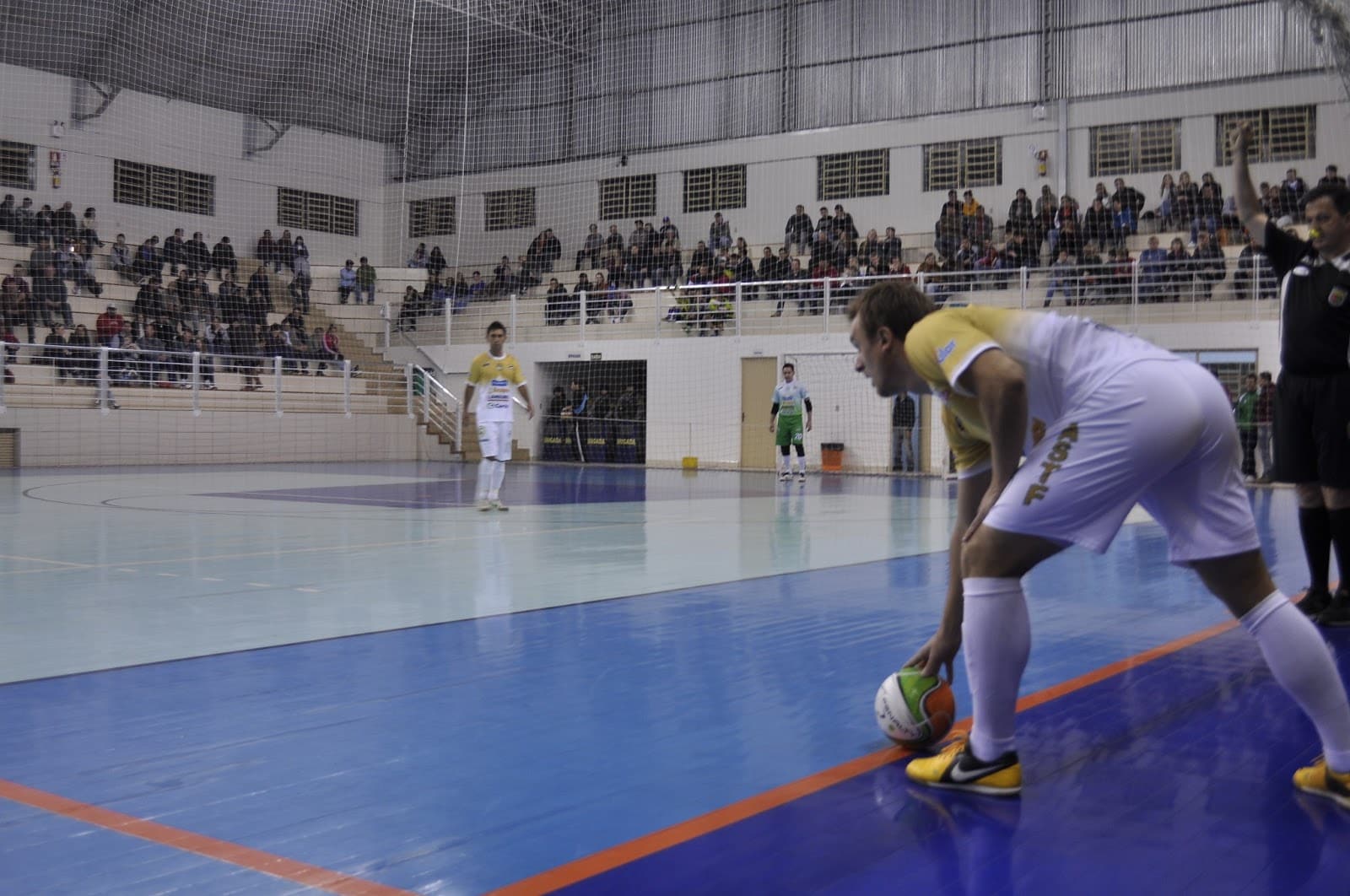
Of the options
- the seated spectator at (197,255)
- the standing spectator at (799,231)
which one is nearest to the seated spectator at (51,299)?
the seated spectator at (197,255)

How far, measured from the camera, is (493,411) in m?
13.6

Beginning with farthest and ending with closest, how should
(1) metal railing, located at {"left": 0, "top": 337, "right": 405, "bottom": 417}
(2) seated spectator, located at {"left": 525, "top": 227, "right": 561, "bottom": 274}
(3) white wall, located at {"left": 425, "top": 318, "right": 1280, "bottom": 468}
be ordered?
(2) seated spectator, located at {"left": 525, "top": 227, "right": 561, "bottom": 274}, (3) white wall, located at {"left": 425, "top": 318, "right": 1280, "bottom": 468}, (1) metal railing, located at {"left": 0, "top": 337, "right": 405, "bottom": 417}

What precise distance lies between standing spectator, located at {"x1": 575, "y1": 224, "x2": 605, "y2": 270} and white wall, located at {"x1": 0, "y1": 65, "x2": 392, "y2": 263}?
252 inches

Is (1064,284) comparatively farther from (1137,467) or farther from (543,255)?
(1137,467)

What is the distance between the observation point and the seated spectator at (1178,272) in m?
22.3

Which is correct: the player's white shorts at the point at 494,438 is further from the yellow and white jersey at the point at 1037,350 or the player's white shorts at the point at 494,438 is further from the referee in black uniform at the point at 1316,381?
the yellow and white jersey at the point at 1037,350

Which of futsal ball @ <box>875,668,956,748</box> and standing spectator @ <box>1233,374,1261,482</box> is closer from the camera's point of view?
futsal ball @ <box>875,668,956,748</box>

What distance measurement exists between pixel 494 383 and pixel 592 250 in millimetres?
18727

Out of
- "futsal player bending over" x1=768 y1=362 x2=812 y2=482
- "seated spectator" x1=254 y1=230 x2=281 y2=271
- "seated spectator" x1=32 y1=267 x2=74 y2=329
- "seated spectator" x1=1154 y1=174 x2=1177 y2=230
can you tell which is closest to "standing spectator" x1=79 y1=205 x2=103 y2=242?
"seated spectator" x1=32 y1=267 x2=74 y2=329

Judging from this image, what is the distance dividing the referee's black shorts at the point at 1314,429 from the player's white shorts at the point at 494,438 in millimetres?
8874

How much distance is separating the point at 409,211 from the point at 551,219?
4.28 meters

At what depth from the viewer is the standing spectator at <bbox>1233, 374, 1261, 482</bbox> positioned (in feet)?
62.1

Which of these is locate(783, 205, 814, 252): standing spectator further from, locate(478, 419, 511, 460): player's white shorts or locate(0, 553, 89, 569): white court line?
locate(0, 553, 89, 569): white court line

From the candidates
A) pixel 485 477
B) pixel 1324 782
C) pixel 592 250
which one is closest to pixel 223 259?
pixel 592 250
